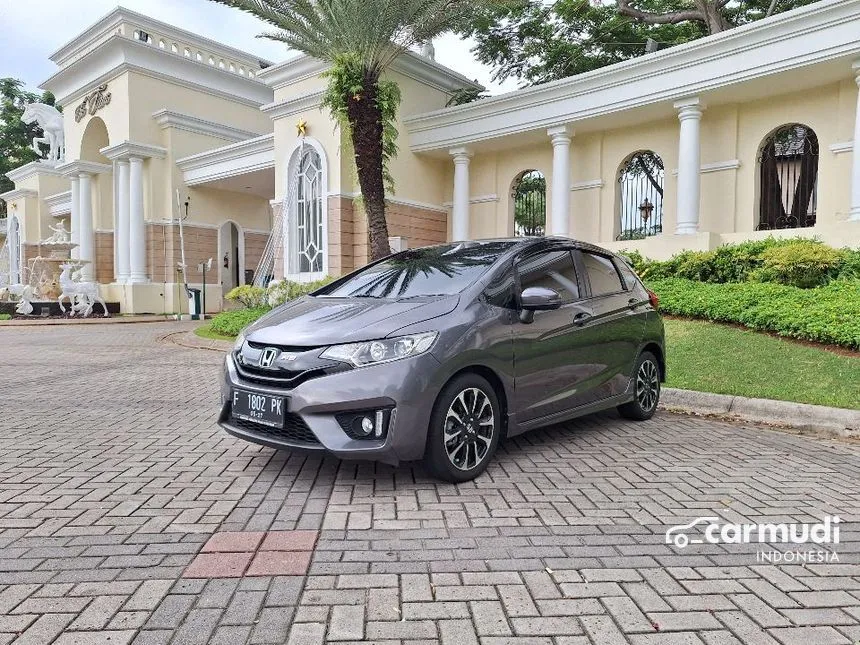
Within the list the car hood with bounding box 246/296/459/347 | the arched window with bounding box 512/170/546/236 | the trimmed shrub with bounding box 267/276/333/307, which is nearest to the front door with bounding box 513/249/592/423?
the car hood with bounding box 246/296/459/347

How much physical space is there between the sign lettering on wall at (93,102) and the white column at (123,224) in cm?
272

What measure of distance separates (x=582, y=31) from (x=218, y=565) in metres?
21.5

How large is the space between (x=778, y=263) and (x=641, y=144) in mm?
6044

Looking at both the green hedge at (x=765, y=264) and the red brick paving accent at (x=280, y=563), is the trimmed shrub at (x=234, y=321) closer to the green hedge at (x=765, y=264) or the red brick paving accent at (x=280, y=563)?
the green hedge at (x=765, y=264)

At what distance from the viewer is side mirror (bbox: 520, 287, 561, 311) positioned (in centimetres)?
406

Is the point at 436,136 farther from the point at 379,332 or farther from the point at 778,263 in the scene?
the point at 379,332

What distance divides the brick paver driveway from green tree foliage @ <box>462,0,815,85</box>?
17.8 meters

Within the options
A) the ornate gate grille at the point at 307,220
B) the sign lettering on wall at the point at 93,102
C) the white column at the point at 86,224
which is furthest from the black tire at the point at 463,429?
the white column at the point at 86,224

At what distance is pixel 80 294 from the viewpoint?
21.1m

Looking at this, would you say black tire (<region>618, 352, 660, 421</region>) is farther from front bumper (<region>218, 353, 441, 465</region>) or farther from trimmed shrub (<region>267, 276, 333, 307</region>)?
trimmed shrub (<region>267, 276, 333, 307</region>)

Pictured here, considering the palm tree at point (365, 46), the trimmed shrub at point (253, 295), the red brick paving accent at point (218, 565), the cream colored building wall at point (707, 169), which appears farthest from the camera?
the trimmed shrub at point (253, 295)

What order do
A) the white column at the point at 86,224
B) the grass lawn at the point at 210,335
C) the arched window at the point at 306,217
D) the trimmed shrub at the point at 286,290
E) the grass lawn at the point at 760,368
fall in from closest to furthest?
1. the grass lawn at the point at 760,368
2. the grass lawn at the point at 210,335
3. the trimmed shrub at the point at 286,290
4. the arched window at the point at 306,217
5. the white column at the point at 86,224

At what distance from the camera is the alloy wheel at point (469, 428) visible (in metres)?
3.68

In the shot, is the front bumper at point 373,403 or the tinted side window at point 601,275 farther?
the tinted side window at point 601,275
